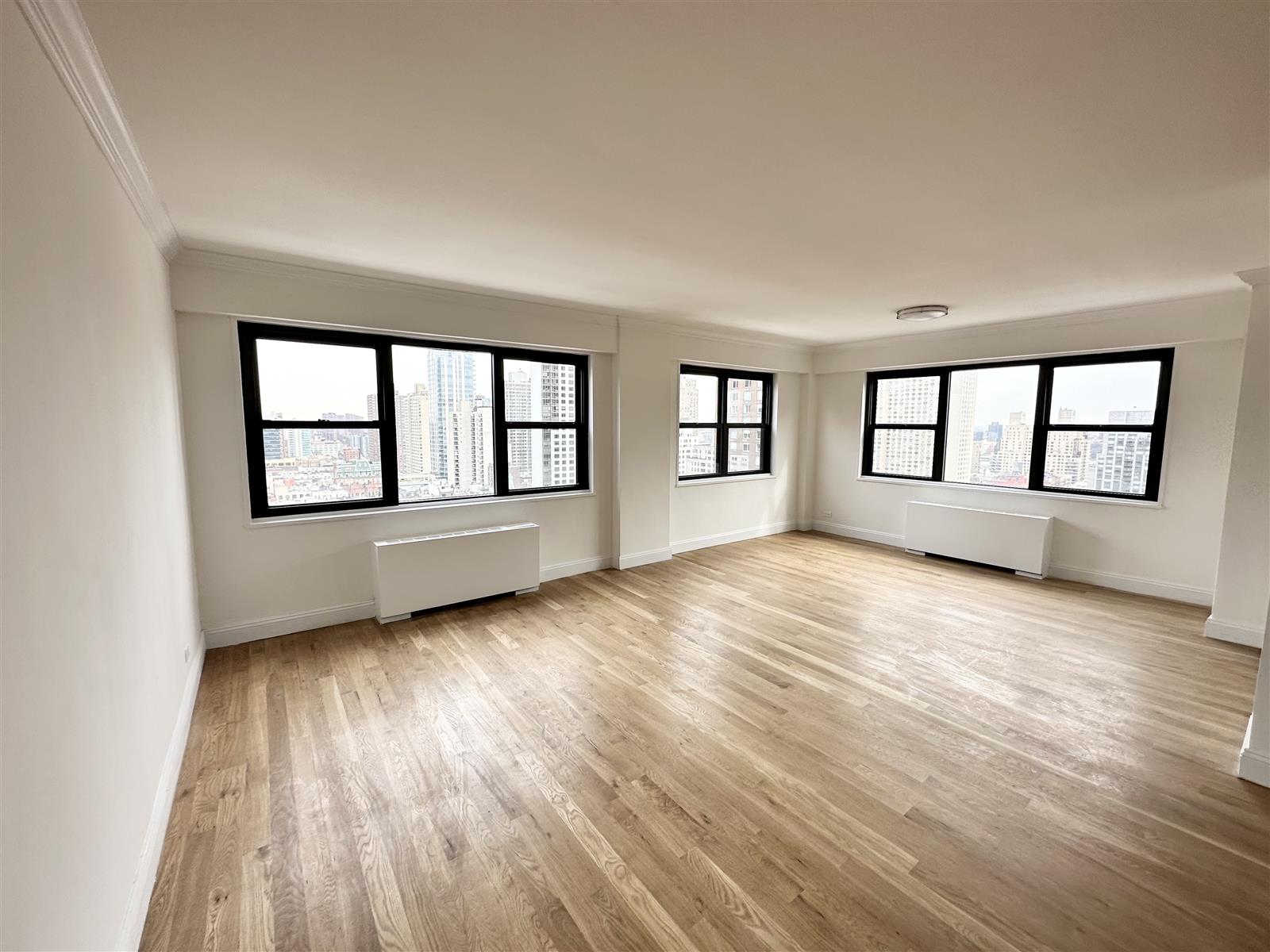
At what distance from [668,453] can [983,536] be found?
332 cm

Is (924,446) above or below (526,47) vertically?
below

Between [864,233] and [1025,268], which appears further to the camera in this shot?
[1025,268]

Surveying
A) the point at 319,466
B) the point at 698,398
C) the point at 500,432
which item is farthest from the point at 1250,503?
the point at 319,466

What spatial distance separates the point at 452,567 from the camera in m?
4.11

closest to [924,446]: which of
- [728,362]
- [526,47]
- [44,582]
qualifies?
[728,362]

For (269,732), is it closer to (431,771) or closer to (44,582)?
(431,771)

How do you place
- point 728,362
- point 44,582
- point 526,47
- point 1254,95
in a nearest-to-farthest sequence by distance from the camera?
point 44,582, point 526,47, point 1254,95, point 728,362

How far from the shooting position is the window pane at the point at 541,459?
4770mm

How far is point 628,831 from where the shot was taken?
6.42 feet

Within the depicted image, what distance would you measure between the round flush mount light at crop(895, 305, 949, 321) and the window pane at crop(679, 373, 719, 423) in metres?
2.16

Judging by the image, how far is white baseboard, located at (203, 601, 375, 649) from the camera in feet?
11.3

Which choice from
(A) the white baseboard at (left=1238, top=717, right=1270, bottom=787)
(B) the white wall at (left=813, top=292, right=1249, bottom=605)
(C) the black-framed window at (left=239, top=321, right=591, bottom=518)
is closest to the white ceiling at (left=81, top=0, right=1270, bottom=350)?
(C) the black-framed window at (left=239, top=321, right=591, bottom=518)

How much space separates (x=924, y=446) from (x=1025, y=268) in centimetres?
313

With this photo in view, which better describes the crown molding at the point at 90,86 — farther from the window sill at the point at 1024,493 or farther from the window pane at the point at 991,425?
the window sill at the point at 1024,493
